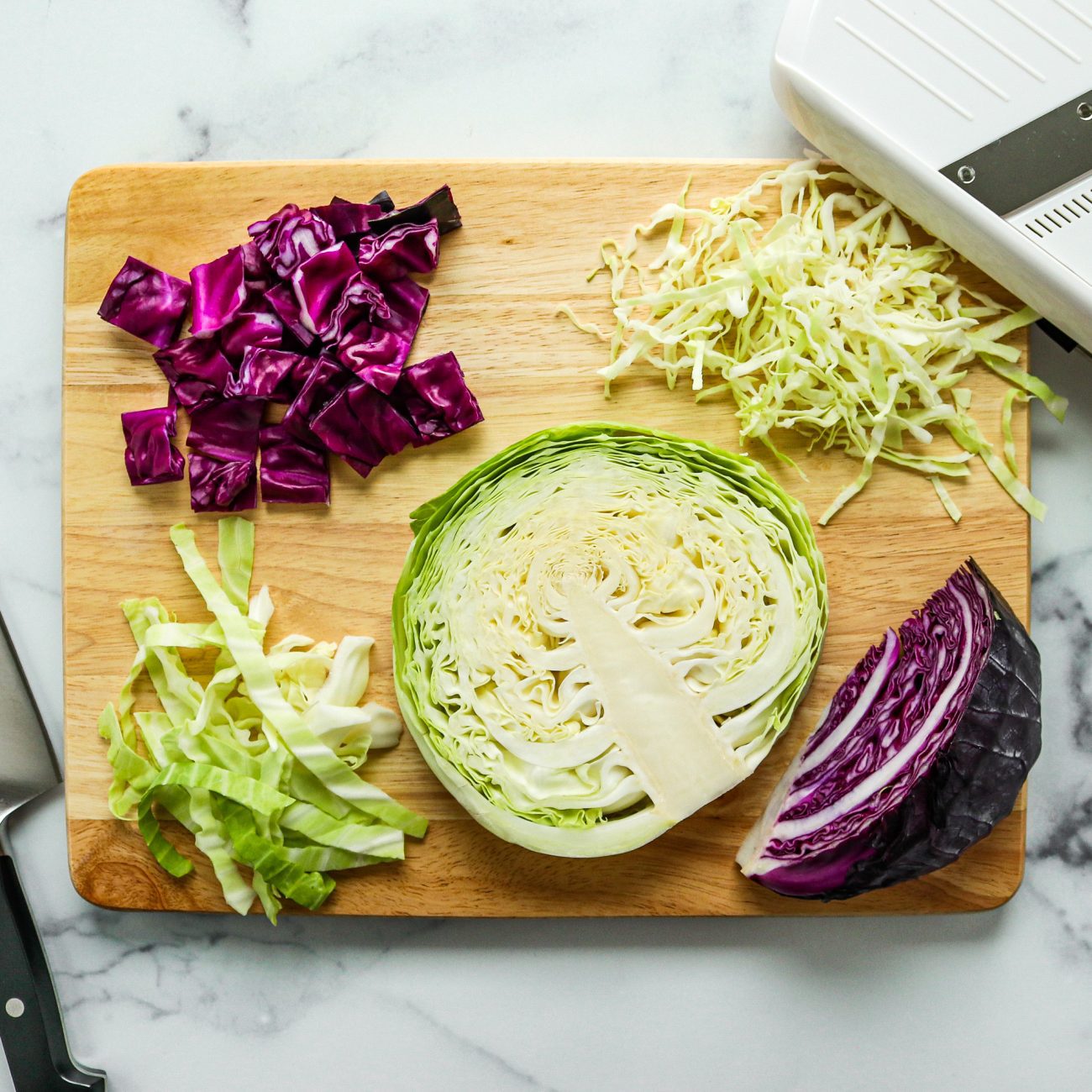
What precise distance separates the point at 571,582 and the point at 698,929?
31.2 inches

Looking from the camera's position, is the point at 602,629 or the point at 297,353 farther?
the point at 297,353

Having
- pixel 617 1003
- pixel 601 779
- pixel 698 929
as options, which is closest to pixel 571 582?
pixel 601 779

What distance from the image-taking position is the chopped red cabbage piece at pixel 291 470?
6.06 feet

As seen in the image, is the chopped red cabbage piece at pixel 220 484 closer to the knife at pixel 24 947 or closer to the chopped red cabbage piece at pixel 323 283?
the chopped red cabbage piece at pixel 323 283

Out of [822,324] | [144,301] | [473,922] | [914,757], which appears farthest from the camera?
[473,922]

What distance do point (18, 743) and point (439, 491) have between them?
3.25 feet

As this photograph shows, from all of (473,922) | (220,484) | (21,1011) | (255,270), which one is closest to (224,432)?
(220,484)

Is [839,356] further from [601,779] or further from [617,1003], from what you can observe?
[617,1003]

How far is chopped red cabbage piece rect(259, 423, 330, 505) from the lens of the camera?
185 cm

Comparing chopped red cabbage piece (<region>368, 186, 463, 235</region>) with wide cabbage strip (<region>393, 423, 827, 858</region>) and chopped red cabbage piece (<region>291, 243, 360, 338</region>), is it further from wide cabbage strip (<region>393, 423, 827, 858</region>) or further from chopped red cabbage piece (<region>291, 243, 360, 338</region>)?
wide cabbage strip (<region>393, 423, 827, 858</region>)

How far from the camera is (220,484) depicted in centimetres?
185

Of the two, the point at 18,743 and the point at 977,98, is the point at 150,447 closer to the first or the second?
the point at 18,743

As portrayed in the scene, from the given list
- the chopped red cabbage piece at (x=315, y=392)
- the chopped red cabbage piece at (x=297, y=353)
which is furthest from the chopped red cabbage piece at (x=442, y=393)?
the chopped red cabbage piece at (x=315, y=392)

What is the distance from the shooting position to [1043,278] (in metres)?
1.68
